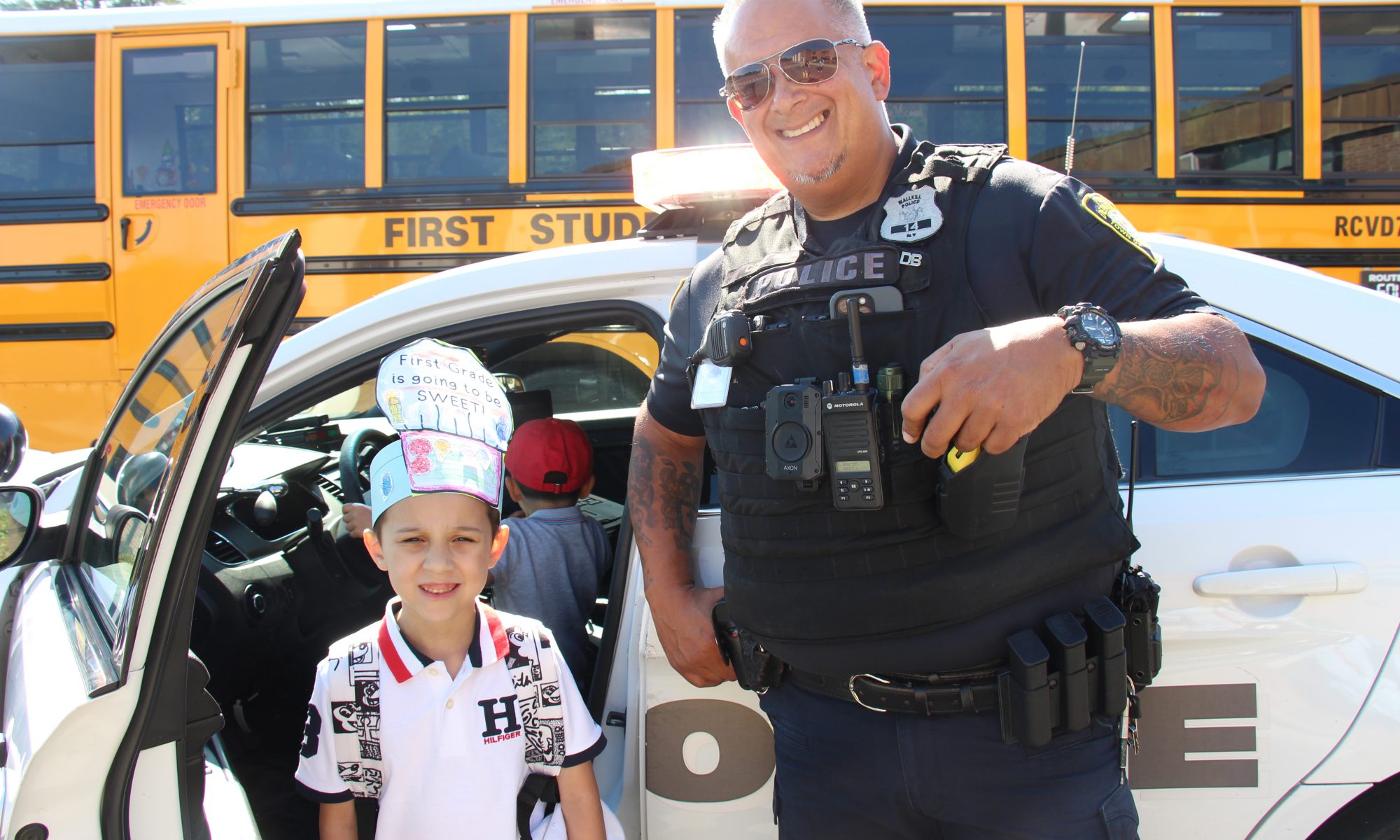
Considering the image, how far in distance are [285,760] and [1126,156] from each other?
4808 millimetres

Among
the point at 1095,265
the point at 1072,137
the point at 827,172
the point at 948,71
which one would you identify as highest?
the point at 948,71

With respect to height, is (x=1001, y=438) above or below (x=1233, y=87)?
below

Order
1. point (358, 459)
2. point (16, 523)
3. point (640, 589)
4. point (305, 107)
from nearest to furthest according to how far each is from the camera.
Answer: point (16, 523), point (640, 589), point (358, 459), point (305, 107)

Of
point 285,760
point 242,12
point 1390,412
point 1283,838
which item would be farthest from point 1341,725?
point 242,12

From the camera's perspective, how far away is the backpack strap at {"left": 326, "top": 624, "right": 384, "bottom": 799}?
147 cm

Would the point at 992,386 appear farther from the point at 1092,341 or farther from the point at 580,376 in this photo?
the point at 580,376

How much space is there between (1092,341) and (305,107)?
5.22m

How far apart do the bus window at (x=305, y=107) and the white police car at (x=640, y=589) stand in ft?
12.5

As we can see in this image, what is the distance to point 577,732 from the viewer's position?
1.54m

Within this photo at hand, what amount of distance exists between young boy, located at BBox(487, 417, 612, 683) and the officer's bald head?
96 cm

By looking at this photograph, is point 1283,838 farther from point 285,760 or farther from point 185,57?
point 185,57

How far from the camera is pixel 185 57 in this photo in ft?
17.8

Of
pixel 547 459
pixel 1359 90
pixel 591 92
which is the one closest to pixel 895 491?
pixel 547 459

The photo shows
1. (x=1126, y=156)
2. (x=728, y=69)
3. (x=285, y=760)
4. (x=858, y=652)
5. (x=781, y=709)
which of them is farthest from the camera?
(x=1126, y=156)
